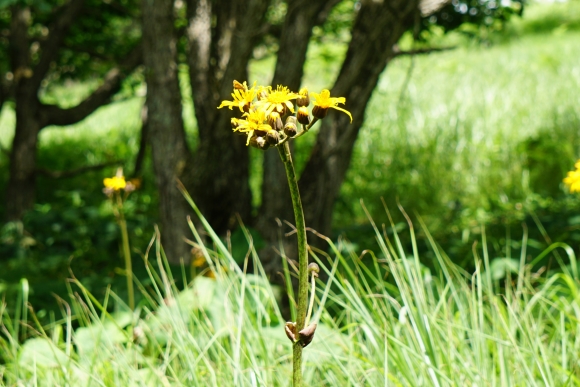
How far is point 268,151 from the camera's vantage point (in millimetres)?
2875

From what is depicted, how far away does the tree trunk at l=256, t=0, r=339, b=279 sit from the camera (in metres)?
2.68

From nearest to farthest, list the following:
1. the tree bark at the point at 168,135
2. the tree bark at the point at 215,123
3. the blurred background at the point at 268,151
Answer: the blurred background at the point at 268,151, the tree bark at the point at 215,123, the tree bark at the point at 168,135

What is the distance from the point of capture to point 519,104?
6352 millimetres

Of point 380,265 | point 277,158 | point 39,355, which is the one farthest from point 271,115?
point 380,265

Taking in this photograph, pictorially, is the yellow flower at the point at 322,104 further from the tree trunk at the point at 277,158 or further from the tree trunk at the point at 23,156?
the tree trunk at the point at 23,156

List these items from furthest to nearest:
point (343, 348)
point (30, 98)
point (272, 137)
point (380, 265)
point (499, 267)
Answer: point (30, 98), point (380, 265), point (499, 267), point (343, 348), point (272, 137)

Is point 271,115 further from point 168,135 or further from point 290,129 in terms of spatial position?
point 168,135

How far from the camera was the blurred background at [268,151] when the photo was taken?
110 inches

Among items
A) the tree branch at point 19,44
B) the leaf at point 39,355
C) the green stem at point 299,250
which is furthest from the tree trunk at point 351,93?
the tree branch at point 19,44

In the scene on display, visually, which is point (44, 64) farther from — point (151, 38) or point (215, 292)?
point (215, 292)

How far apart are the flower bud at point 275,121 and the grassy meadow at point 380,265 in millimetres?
513

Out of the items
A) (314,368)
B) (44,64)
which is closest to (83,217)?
(44,64)

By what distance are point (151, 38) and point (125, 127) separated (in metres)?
4.98

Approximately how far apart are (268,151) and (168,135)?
0.59 meters
